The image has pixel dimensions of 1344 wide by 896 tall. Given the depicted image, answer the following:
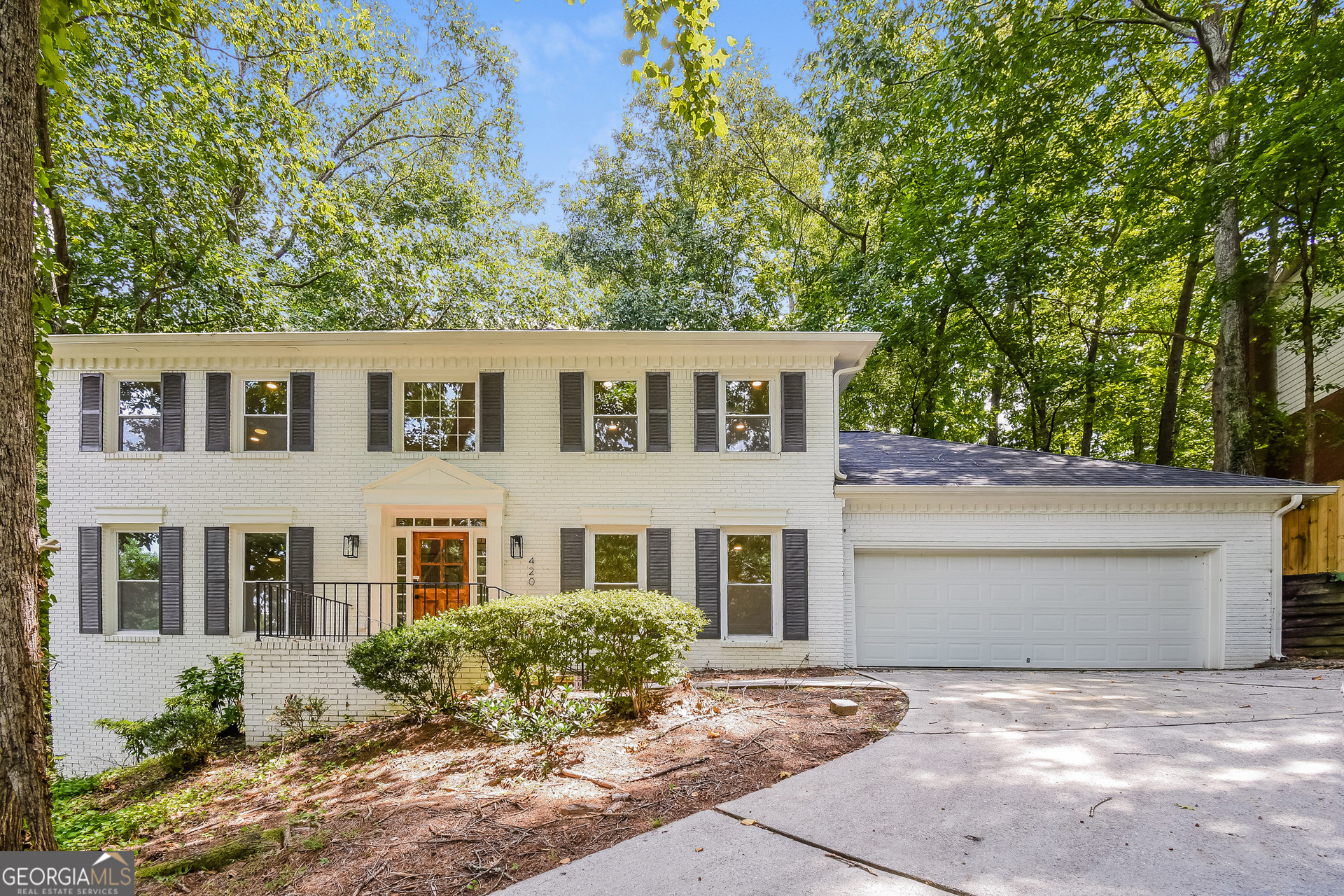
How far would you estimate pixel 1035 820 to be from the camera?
3365 millimetres

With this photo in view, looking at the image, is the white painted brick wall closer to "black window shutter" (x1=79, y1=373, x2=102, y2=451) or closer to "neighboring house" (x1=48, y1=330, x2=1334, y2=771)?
"neighboring house" (x1=48, y1=330, x2=1334, y2=771)

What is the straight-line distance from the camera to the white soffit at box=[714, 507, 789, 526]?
873 cm

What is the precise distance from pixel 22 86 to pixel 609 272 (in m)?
16.3

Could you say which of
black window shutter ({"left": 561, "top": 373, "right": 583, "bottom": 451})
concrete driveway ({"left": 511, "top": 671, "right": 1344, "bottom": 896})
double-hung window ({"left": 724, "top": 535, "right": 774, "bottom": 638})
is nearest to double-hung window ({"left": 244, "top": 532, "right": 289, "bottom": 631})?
black window shutter ({"left": 561, "top": 373, "right": 583, "bottom": 451})

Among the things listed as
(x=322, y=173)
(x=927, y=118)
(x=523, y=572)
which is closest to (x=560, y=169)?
(x=322, y=173)

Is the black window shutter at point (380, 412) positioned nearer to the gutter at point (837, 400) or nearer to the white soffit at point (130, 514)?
the white soffit at point (130, 514)

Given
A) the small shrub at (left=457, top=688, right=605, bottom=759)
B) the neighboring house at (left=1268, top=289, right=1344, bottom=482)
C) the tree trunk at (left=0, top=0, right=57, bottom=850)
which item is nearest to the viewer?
the tree trunk at (left=0, top=0, right=57, bottom=850)

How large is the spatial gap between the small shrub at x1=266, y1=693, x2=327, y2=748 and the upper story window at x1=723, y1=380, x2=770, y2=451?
6.47 metres

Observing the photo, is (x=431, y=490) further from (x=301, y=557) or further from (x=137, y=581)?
(x=137, y=581)

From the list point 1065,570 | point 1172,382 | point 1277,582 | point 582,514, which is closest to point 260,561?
point 582,514

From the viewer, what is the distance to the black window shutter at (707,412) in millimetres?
8953

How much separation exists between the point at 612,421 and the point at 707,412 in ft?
5.00

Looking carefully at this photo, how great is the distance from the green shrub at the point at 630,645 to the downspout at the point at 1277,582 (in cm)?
922

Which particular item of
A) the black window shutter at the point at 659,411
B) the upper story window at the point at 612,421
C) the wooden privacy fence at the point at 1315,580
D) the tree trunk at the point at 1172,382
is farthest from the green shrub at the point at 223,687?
the tree trunk at the point at 1172,382
